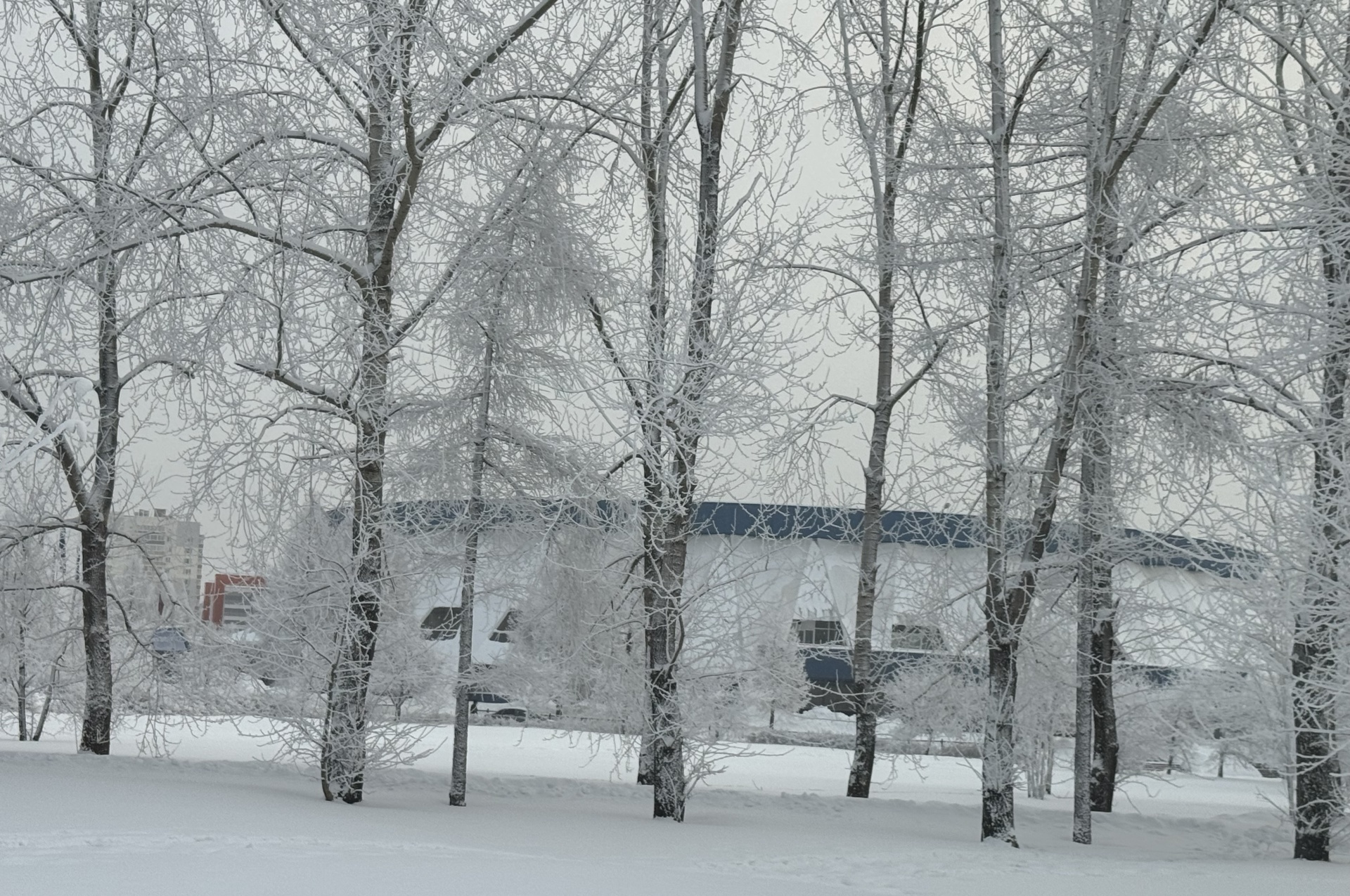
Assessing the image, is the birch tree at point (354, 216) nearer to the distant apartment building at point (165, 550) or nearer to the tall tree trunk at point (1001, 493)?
the distant apartment building at point (165, 550)

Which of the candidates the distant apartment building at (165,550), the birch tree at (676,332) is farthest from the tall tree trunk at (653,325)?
the distant apartment building at (165,550)

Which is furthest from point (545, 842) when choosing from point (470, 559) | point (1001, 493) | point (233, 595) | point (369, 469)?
point (1001, 493)

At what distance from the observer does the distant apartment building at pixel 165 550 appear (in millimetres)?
12750

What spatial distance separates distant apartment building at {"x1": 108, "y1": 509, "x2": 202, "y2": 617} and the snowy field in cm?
202

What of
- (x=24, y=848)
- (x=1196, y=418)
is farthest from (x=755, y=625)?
(x=24, y=848)

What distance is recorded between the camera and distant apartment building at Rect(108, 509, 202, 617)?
41.8 feet

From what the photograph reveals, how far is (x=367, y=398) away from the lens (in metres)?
11.0

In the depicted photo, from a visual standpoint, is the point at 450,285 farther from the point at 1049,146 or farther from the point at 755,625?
the point at 1049,146

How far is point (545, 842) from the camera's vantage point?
9805 millimetres

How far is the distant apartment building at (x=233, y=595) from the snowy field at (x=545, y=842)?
1.61m

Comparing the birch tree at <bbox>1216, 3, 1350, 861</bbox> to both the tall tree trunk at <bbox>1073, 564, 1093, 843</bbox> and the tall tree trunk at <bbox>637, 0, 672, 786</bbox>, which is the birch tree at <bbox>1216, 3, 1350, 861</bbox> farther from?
the tall tree trunk at <bbox>637, 0, 672, 786</bbox>

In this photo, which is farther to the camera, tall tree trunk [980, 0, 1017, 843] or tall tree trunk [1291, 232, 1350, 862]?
tall tree trunk [980, 0, 1017, 843]

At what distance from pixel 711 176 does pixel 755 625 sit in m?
4.21

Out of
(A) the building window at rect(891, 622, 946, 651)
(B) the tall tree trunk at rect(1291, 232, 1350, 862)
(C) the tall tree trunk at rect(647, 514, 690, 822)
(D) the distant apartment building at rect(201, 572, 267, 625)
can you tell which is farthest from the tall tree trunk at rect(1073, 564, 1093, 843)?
(D) the distant apartment building at rect(201, 572, 267, 625)
